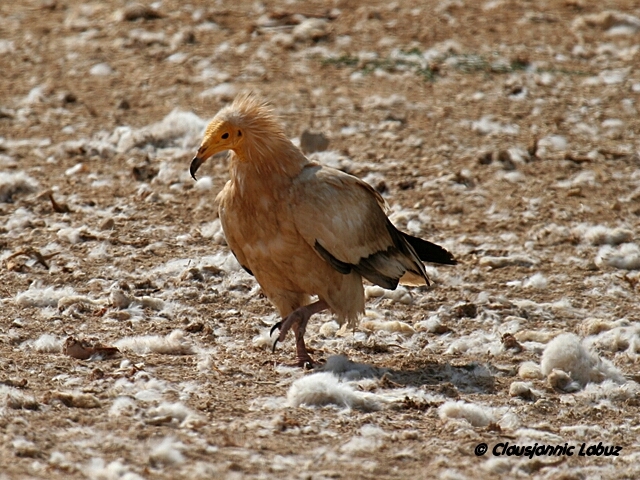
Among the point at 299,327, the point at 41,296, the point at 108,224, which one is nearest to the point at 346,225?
the point at 299,327

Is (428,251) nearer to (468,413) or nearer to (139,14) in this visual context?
(468,413)

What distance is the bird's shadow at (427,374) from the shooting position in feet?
17.2

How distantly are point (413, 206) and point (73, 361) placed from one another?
3.16 metres

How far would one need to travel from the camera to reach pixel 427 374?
17.8 ft

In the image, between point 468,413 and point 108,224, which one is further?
point 108,224

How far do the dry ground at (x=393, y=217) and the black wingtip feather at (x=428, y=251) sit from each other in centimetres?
35

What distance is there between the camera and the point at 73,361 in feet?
17.2

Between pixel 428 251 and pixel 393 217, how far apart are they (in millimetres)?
1360

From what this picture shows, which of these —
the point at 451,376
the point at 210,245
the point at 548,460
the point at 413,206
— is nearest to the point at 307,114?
the point at 413,206

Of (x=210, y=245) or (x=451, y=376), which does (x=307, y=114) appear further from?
(x=451, y=376)

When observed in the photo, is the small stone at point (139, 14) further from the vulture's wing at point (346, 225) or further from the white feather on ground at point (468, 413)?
the white feather on ground at point (468, 413)

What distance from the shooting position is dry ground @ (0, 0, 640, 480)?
451 cm

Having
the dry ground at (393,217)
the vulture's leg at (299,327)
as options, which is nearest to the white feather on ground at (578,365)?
the dry ground at (393,217)

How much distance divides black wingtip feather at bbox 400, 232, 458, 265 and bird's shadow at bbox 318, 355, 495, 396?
2.59 feet
